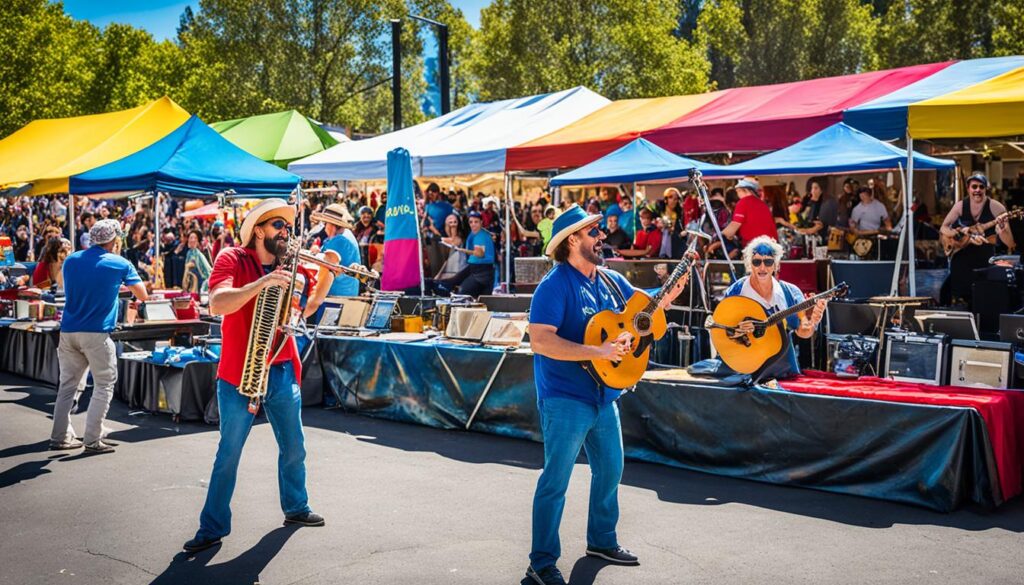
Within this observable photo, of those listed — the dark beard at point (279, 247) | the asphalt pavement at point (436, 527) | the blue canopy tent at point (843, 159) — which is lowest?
the asphalt pavement at point (436, 527)

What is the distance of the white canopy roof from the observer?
647 inches

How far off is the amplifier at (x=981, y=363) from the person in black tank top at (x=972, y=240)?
2.79 meters

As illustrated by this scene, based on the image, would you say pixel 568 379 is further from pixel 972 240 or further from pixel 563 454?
pixel 972 240

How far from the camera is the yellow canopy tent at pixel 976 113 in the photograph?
9.48 meters

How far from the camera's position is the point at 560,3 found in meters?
37.6

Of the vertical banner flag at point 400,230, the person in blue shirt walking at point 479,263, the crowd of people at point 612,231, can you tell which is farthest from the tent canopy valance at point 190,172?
the vertical banner flag at point 400,230

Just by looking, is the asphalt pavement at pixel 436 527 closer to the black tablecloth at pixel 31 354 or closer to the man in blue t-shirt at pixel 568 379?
the man in blue t-shirt at pixel 568 379

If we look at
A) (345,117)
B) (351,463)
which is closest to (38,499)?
(351,463)

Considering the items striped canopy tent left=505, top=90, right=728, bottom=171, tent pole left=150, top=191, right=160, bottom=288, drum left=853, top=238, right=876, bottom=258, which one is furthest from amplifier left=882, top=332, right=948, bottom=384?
tent pole left=150, top=191, right=160, bottom=288

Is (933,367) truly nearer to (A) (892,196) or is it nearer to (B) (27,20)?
(A) (892,196)

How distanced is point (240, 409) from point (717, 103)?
10.9m

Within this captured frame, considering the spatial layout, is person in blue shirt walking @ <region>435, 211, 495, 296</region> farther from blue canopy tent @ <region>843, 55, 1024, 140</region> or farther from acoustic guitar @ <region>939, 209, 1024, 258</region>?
acoustic guitar @ <region>939, 209, 1024, 258</region>

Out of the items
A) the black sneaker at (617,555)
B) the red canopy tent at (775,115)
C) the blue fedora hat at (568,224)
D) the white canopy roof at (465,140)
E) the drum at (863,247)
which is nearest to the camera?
the blue fedora hat at (568,224)

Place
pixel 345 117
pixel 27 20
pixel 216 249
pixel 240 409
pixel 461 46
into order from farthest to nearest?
pixel 461 46 → pixel 345 117 → pixel 27 20 → pixel 216 249 → pixel 240 409
